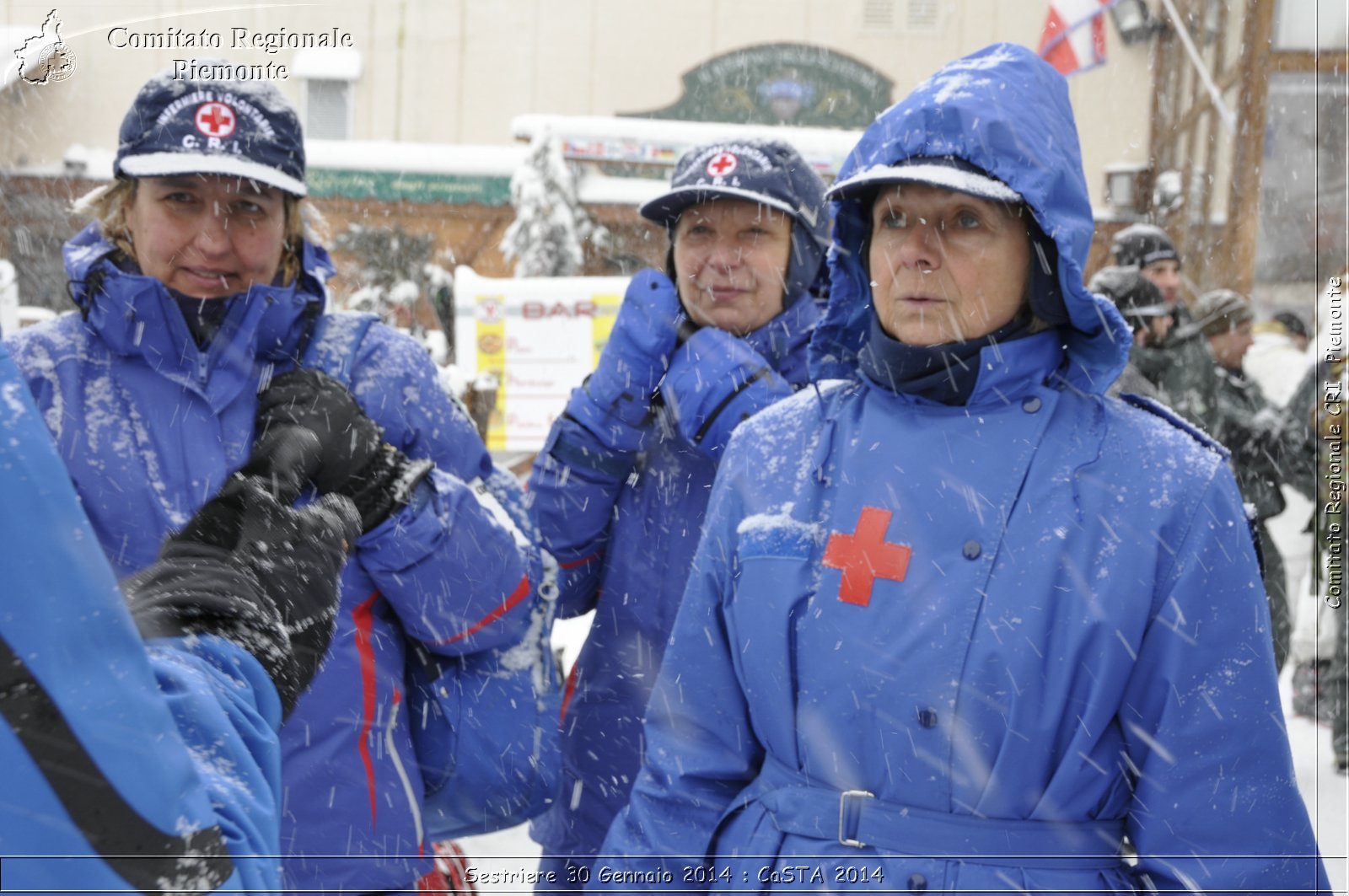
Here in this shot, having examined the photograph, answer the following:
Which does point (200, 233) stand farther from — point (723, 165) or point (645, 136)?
point (645, 136)

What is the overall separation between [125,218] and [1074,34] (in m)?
5.11

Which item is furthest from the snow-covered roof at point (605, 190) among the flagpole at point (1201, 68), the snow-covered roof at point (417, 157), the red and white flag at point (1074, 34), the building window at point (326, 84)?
the building window at point (326, 84)

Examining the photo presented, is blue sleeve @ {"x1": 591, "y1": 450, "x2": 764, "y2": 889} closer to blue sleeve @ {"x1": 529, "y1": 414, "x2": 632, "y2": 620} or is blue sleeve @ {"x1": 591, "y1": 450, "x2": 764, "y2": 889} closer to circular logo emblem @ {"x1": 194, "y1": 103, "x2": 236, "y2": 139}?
blue sleeve @ {"x1": 529, "y1": 414, "x2": 632, "y2": 620}

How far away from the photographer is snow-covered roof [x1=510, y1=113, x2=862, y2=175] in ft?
24.9

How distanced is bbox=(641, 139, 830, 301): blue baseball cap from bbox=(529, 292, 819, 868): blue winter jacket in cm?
16

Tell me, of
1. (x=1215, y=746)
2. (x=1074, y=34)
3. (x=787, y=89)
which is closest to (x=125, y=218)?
(x=1215, y=746)

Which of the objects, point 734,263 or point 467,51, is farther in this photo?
point 467,51

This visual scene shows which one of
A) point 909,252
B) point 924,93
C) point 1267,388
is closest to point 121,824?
point 909,252

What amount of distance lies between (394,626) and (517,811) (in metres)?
0.44

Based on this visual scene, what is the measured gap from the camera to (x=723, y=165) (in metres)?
2.72

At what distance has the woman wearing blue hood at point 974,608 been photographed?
4.82 ft

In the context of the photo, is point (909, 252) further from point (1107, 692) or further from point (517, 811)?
point (517, 811)

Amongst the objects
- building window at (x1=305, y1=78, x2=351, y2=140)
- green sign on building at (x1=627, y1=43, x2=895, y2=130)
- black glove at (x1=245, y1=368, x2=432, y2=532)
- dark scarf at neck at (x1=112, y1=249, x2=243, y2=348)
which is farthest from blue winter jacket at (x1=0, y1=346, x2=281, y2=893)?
green sign on building at (x1=627, y1=43, x2=895, y2=130)

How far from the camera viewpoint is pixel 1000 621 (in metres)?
1.51
